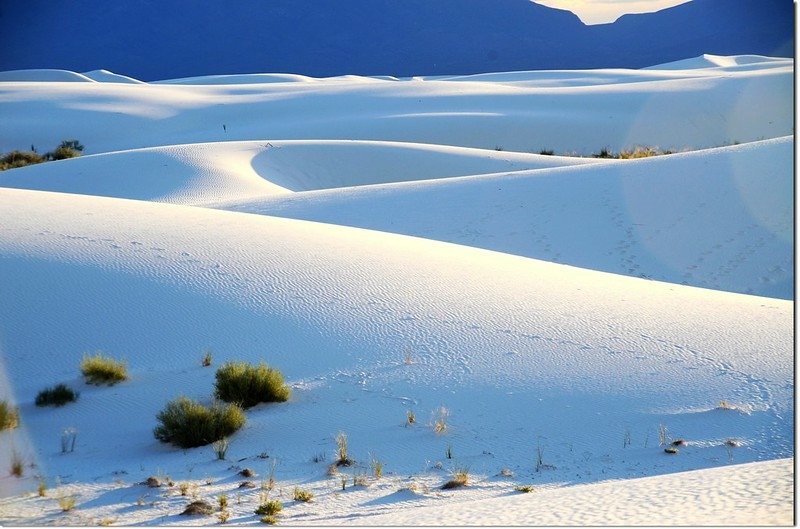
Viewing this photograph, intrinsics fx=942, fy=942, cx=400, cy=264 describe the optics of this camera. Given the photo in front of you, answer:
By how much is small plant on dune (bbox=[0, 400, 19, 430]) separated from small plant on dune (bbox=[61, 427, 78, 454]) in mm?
323

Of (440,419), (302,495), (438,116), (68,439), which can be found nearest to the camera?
(302,495)

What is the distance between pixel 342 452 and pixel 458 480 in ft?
2.63

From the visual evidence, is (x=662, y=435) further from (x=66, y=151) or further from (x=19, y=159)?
(x=66, y=151)

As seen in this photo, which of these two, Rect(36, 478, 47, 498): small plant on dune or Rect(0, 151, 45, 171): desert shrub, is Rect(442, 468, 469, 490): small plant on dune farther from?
Rect(0, 151, 45, 171): desert shrub

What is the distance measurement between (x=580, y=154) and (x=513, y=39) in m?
116

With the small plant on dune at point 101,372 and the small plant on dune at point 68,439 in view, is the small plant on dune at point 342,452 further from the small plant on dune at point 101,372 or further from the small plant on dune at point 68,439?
the small plant on dune at point 101,372

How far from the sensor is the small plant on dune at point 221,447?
587 centimetres

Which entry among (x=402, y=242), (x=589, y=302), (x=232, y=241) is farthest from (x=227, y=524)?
(x=402, y=242)

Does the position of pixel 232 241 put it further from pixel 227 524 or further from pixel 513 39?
pixel 513 39

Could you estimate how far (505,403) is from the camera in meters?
6.63

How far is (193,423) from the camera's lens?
6023 mm

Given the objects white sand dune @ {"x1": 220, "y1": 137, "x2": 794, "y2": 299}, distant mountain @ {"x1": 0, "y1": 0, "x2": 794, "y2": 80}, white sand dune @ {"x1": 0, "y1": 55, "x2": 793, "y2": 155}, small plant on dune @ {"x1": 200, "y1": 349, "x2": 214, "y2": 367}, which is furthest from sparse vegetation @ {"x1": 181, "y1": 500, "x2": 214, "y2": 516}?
distant mountain @ {"x1": 0, "y1": 0, "x2": 794, "y2": 80}

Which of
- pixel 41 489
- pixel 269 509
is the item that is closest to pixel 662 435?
pixel 269 509

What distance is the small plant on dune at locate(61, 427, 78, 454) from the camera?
5974 mm
